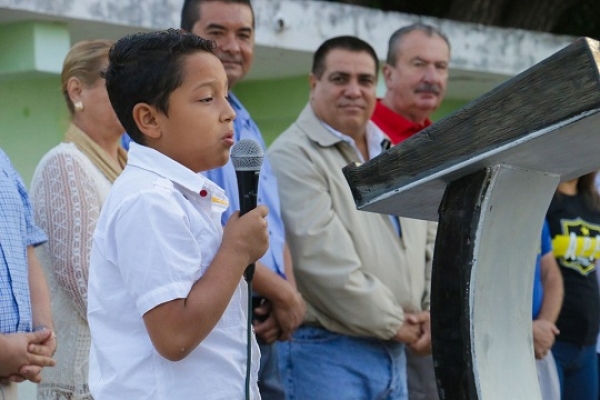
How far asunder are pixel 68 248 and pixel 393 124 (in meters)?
2.35

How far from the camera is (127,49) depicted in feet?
9.50

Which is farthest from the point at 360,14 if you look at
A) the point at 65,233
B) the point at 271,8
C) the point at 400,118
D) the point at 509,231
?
the point at 509,231

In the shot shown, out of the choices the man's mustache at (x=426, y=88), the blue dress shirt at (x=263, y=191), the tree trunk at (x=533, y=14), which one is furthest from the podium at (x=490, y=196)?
the tree trunk at (x=533, y=14)

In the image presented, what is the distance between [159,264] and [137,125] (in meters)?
0.43

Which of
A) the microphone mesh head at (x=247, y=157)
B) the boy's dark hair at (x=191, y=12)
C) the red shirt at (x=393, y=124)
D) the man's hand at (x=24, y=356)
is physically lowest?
the man's hand at (x=24, y=356)

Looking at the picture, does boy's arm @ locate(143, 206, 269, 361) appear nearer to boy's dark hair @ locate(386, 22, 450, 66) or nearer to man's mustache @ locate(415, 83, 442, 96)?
man's mustache @ locate(415, 83, 442, 96)

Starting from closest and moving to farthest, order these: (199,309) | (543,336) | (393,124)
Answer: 1. (199,309)
2. (543,336)
3. (393,124)

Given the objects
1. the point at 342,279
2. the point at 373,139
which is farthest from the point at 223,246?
the point at 373,139

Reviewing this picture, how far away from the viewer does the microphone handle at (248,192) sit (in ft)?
9.31

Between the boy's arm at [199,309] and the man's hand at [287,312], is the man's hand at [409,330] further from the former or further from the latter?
the boy's arm at [199,309]

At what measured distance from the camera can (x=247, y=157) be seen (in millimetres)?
2873

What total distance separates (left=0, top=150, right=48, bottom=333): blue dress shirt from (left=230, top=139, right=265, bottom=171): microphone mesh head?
1.20m

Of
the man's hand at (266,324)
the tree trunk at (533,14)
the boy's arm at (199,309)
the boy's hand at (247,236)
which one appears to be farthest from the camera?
the tree trunk at (533,14)

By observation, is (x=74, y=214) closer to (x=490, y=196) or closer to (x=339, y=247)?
(x=339, y=247)
